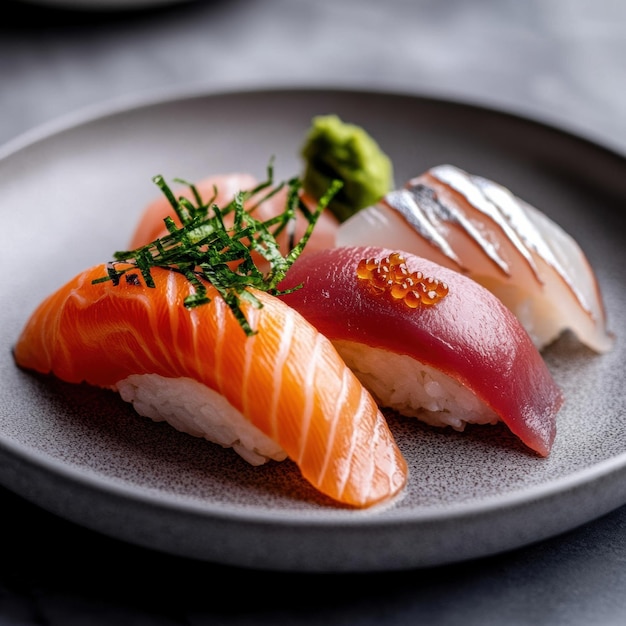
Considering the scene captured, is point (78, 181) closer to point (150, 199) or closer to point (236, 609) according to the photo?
point (150, 199)

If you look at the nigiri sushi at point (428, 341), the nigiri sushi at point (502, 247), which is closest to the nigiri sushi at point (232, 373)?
the nigiri sushi at point (428, 341)

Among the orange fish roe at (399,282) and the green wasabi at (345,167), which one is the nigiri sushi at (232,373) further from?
the green wasabi at (345,167)

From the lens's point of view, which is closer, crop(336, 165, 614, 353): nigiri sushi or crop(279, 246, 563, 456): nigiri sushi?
crop(279, 246, 563, 456): nigiri sushi

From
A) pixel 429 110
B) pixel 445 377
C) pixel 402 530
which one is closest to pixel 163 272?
pixel 445 377

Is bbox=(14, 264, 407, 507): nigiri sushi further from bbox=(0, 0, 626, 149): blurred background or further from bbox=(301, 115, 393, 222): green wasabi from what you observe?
bbox=(0, 0, 626, 149): blurred background

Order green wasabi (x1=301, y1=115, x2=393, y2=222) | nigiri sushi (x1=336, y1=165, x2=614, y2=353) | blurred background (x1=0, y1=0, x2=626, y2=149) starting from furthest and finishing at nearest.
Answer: blurred background (x1=0, y1=0, x2=626, y2=149) < green wasabi (x1=301, y1=115, x2=393, y2=222) < nigiri sushi (x1=336, y1=165, x2=614, y2=353)

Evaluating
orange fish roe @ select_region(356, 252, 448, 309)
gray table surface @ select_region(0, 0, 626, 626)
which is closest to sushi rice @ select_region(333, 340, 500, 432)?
orange fish roe @ select_region(356, 252, 448, 309)

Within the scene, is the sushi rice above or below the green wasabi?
below

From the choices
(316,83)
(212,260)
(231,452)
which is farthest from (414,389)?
(316,83)
